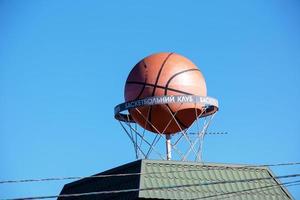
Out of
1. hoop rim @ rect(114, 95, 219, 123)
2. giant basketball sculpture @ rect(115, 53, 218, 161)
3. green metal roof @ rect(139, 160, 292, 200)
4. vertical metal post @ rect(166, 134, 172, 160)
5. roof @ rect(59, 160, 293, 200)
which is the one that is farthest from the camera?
vertical metal post @ rect(166, 134, 172, 160)

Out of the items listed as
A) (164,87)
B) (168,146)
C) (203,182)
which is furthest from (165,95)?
(203,182)

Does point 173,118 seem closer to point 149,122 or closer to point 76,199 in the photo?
point 149,122

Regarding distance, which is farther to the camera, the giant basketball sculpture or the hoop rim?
the giant basketball sculpture

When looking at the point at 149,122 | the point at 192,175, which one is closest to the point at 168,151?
the point at 149,122

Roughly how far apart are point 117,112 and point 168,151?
10.3 feet

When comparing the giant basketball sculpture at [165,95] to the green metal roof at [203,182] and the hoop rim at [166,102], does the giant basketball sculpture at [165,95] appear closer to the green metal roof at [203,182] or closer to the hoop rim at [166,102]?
the hoop rim at [166,102]

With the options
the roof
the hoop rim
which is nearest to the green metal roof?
the roof

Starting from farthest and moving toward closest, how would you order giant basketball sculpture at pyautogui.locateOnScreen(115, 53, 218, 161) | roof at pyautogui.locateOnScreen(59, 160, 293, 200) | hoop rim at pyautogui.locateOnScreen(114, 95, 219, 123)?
1. giant basketball sculpture at pyautogui.locateOnScreen(115, 53, 218, 161)
2. hoop rim at pyautogui.locateOnScreen(114, 95, 219, 123)
3. roof at pyautogui.locateOnScreen(59, 160, 293, 200)

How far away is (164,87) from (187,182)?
5.61 meters

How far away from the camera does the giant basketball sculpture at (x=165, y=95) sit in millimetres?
29156

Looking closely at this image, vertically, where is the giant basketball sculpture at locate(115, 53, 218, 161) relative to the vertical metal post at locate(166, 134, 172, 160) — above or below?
above

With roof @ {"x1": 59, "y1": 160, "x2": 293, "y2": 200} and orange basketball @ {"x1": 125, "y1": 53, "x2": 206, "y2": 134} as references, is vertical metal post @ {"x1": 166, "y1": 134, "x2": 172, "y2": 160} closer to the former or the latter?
orange basketball @ {"x1": 125, "y1": 53, "x2": 206, "y2": 134}

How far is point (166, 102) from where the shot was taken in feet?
94.0

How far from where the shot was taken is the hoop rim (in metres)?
28.7
